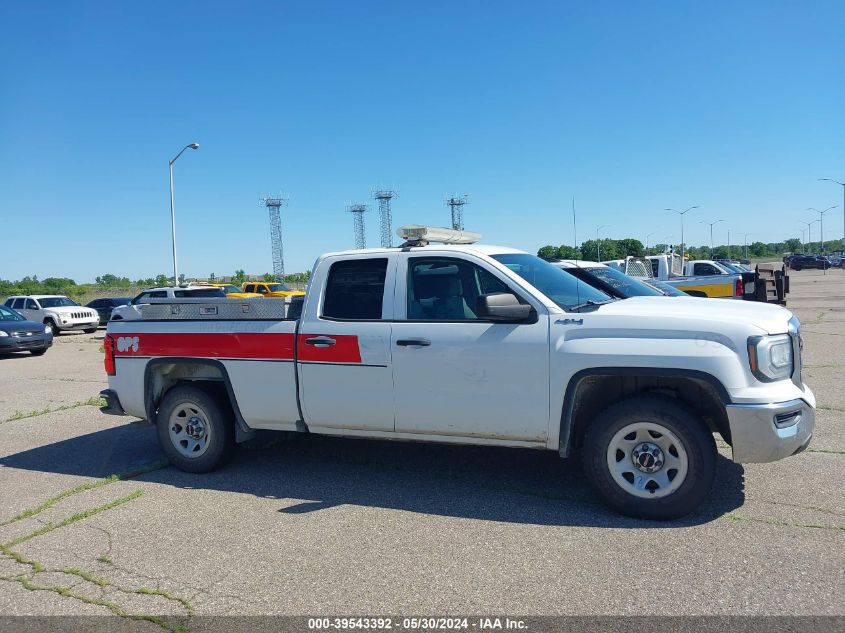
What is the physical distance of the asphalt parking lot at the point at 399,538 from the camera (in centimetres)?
368

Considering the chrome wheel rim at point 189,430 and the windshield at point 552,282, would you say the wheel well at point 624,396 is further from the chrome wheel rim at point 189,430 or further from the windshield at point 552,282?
the chrome wheel rim at point 189,430

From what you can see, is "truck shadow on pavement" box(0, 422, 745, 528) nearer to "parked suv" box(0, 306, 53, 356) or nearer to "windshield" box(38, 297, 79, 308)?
"parked suv" box(0, 306, 53, 356)

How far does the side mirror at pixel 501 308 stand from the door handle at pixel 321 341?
1.32 metres

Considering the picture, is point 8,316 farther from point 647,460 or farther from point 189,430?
point 647,460

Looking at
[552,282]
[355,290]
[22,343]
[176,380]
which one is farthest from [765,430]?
[22,343]

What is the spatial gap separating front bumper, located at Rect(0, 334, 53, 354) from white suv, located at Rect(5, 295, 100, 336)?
7.91 metres

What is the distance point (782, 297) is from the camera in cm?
2058

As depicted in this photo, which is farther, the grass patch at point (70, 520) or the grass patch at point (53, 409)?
the grass patch at point (53, 409)

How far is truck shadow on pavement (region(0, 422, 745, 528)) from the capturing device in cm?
492

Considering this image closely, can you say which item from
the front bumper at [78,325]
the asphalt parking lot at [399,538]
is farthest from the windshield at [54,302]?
the asphalt parking lot at [399,538]

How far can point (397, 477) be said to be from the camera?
19.0 ft

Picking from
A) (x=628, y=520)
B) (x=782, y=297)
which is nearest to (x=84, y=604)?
(x=628, y=520)

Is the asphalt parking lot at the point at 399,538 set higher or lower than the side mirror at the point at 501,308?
lower

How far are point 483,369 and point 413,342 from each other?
Result: 590 millimetres
